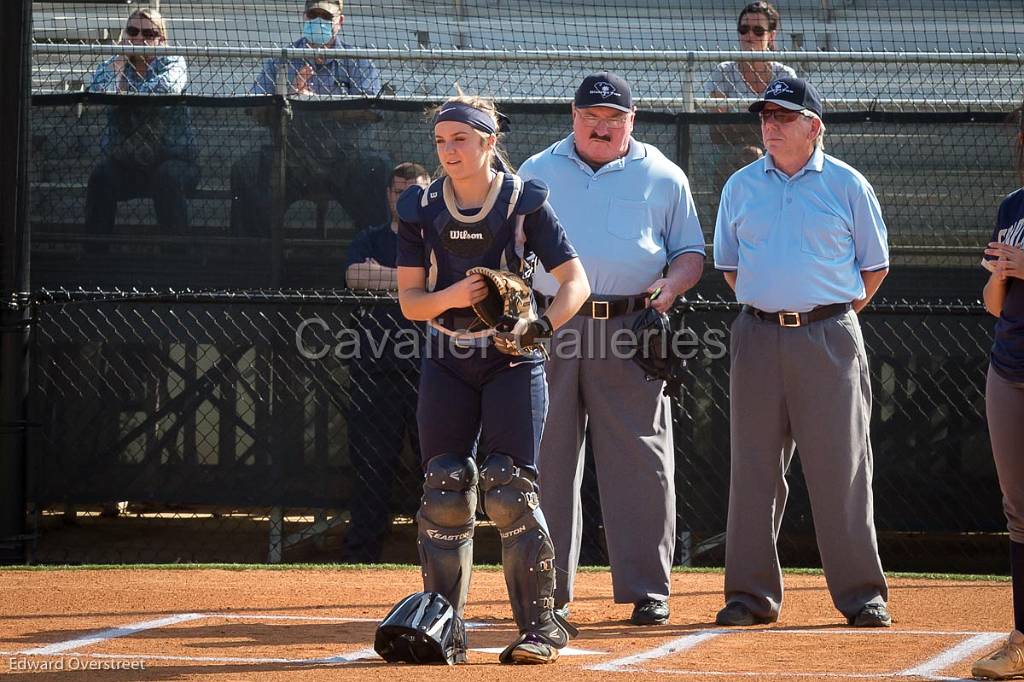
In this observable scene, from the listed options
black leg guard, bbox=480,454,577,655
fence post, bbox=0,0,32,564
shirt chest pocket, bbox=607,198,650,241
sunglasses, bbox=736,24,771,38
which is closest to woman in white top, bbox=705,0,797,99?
sunglasses, bbox=736,24,771,38

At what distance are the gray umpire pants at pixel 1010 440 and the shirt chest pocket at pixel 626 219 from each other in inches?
66.0

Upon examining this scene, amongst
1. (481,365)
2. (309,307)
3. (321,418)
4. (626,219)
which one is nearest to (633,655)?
(481,365)

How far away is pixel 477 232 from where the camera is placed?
14.4ft

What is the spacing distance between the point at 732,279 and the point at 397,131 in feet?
8.63

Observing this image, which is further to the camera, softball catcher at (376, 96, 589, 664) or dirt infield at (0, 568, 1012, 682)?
softball catcher at (376, 96, 589, 664)

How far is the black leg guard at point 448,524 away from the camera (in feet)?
14.3

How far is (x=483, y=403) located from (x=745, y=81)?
4233mm

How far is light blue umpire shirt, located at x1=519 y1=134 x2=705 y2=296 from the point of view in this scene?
5.42 metres

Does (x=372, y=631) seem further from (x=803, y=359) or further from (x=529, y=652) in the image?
(x=803, y=359)

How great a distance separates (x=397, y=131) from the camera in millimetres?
7637

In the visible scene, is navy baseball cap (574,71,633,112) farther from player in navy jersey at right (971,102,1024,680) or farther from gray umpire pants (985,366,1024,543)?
gray umpire pants (985,366,1024,543)

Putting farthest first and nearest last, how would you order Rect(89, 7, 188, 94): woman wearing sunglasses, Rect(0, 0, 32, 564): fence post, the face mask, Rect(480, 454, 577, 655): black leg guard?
the face mask < Rect(89, 7, 188, 94): woman wearing sunglasses < Rect(0, 0, 32, 564): fence post < Rect(480, 454, 577, 655): black leg guard

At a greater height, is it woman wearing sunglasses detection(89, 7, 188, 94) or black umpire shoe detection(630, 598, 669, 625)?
woman wearing sunglasses detection(89, 7, 188, 94)

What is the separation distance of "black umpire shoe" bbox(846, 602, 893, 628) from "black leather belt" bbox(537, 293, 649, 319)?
1.51 meters
